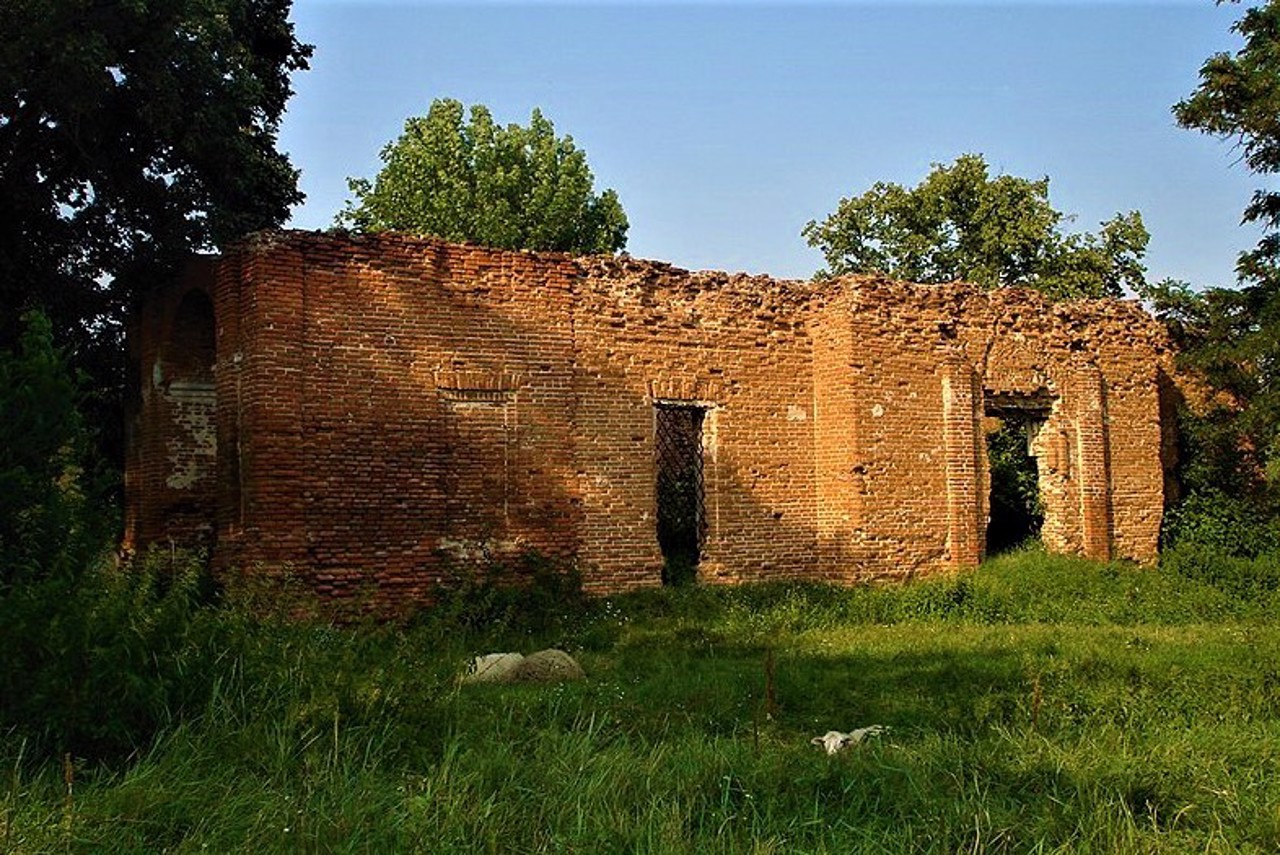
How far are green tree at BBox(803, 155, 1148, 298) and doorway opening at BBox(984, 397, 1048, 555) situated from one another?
9776mm

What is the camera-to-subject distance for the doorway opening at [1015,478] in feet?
55.4

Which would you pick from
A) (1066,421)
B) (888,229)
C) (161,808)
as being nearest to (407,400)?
(161,808)

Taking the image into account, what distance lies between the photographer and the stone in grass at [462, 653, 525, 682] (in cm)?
942

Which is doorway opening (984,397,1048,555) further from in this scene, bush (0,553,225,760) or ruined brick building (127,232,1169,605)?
bush (0,553,225,760)

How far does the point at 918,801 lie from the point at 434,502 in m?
7.87

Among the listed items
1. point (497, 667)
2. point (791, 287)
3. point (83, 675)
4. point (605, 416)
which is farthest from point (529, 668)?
point (791, 287)

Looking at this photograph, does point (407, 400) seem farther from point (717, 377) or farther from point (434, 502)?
point (717, 377)

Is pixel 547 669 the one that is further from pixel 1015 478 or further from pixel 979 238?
pixel 979 238

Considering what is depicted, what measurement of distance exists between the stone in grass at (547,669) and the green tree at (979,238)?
20.0 metres

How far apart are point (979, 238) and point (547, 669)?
851 inches

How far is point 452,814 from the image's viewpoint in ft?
16.4

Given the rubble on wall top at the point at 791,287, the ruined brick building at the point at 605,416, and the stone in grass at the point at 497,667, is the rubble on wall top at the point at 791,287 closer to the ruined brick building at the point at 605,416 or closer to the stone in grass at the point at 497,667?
the ruined brick building at the point at 605,416

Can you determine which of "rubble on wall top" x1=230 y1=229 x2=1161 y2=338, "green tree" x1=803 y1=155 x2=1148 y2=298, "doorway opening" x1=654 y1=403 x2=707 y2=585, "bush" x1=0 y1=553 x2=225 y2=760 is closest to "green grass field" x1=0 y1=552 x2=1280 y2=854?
"bush" x1=0 y1=553 x2=225 y2=760

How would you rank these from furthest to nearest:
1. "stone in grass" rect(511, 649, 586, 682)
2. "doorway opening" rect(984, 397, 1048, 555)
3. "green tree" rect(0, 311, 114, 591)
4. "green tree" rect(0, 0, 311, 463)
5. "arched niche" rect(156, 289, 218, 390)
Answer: "doorway opening" rect(984, 397, 1048, 555)
"arched niche" rect(156, 289, 218, 390)
"green tree" rect(0, 0, 311, 463)
"stone in grass" rect(511, 649, 586, 682)
"green tree" rect(0, 311, 114, 591)
